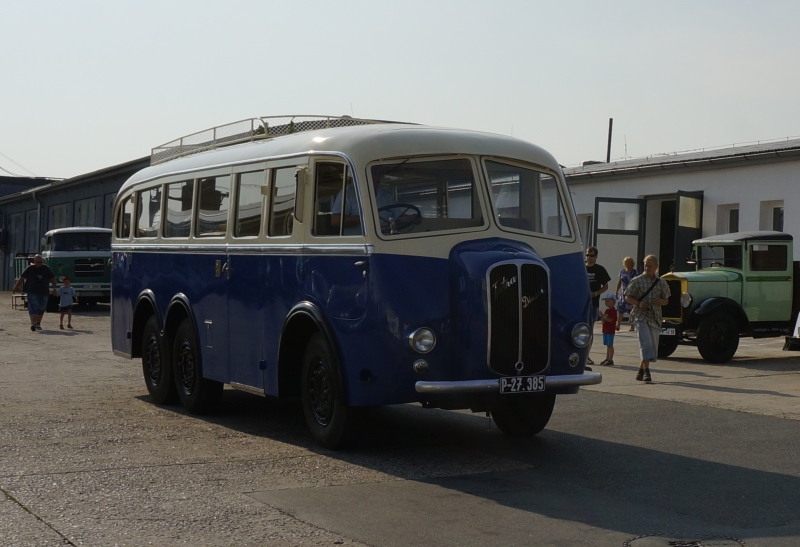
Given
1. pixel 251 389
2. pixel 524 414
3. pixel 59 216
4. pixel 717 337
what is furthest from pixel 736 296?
pixel 59 216

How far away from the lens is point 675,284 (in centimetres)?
1912

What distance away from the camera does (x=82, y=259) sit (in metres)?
38.4

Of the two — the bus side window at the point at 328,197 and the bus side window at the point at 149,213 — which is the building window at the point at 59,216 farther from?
the bus side window at the point at 328,197

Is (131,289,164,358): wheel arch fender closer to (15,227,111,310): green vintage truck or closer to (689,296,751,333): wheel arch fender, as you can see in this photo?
(689,296,751,333): wheel arch fender

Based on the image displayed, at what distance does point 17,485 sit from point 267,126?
16.6 ft

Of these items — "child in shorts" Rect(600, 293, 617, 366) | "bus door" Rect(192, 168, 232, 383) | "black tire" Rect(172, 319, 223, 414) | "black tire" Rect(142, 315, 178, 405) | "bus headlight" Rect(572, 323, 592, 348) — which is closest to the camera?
"bus headlight" Rect(572, 323, 592, 348)

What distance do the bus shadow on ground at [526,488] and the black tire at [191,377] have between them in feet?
3.55

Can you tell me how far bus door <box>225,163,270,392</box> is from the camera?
10.2 meters

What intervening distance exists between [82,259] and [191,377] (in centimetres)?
2796

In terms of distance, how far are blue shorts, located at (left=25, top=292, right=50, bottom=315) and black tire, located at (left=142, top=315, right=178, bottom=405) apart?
15101 millimetres

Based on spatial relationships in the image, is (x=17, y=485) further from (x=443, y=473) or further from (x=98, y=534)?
(x=443, y=473)

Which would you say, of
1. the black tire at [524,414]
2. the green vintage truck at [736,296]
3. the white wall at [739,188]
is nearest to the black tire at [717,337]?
the green vintage truck at [736,296]

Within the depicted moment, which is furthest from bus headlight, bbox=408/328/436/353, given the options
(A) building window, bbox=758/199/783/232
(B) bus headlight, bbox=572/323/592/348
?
(A) building window, bbox=758/199/783/232

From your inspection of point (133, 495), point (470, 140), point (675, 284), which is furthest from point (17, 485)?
point (675, 284)
